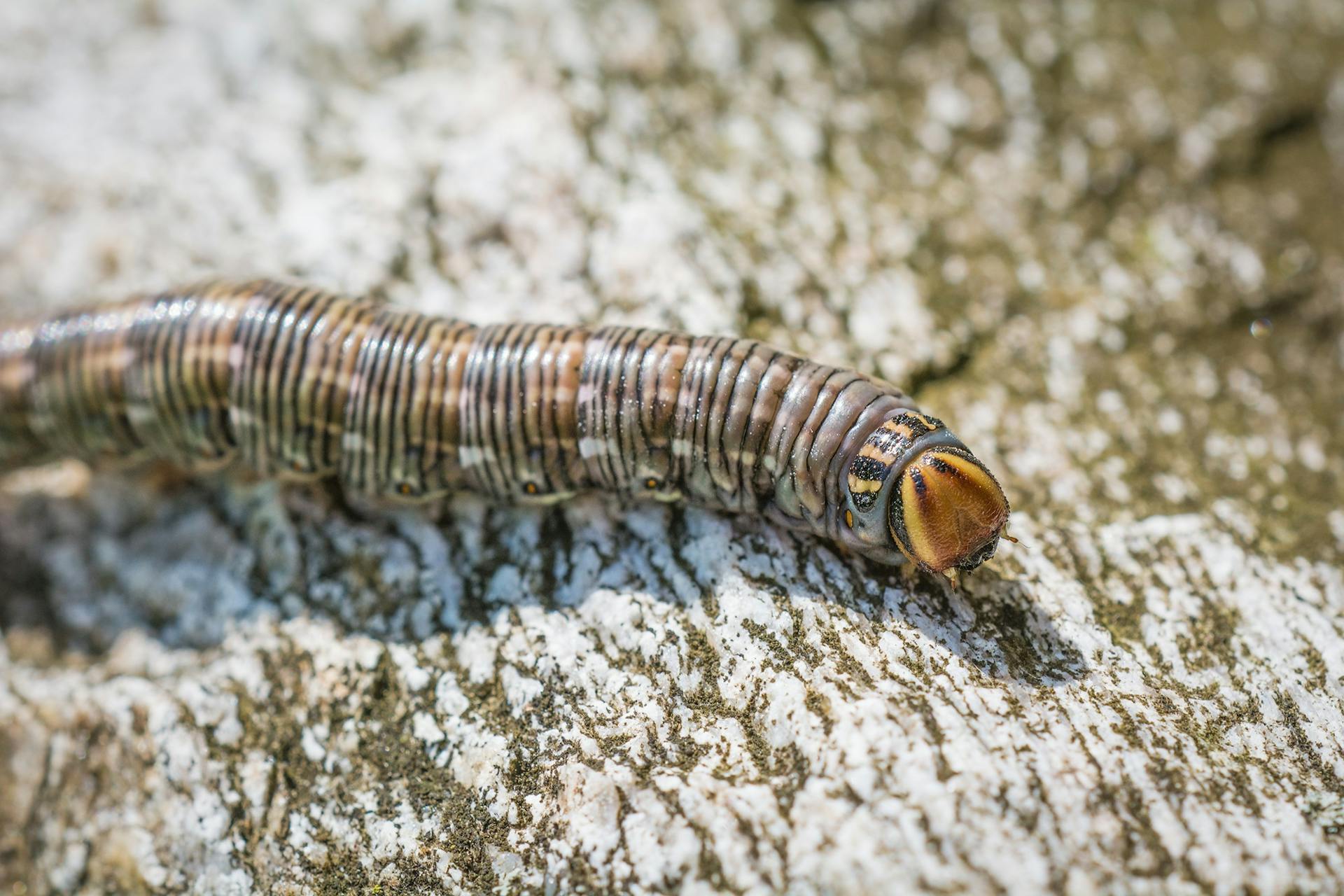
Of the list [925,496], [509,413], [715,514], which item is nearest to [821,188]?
[715,514]

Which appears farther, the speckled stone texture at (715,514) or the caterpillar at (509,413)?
the caterpillar at (509,413)

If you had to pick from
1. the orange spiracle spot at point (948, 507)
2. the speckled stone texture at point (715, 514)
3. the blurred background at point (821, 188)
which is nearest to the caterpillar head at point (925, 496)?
the orange spiracle spot at point (948, 507)

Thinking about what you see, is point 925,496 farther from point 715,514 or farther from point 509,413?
point 509,413

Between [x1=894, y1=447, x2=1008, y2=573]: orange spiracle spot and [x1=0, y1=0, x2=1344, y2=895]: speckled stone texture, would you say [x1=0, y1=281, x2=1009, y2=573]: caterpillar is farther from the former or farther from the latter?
[x1=0, y1=0, x2=1344, y2=895]: speckled stone texture

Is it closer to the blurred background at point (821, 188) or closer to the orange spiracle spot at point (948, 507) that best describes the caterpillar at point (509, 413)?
the orange spiracle spot at point (948, 507)

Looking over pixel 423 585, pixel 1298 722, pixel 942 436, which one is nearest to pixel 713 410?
pixel 942 436

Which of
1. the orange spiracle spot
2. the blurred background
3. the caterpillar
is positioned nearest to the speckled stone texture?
the blurred background
